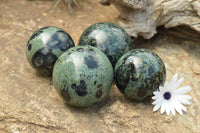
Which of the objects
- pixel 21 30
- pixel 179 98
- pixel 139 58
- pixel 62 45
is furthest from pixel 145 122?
pixel 21 30

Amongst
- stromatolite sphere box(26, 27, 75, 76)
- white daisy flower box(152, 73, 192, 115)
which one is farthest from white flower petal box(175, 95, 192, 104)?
stromatolite sphere box(26, 27, 75, 76)

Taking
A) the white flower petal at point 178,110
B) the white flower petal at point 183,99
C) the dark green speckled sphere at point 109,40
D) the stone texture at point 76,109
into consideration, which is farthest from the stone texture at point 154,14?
the white flower petal at point 178,110

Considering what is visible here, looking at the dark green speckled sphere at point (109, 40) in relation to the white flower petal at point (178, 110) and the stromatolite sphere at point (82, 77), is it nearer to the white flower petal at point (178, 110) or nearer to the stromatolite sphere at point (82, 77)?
the stromatolite sphere at point (82, 77)

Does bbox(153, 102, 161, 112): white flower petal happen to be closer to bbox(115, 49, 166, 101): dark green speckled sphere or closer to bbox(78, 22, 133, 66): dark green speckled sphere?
bbox(115, 49, 166, 101): dark green speckled sphere

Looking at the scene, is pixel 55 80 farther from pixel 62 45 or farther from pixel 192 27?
pixel 192 27

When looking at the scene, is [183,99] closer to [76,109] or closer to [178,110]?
[178,110]
